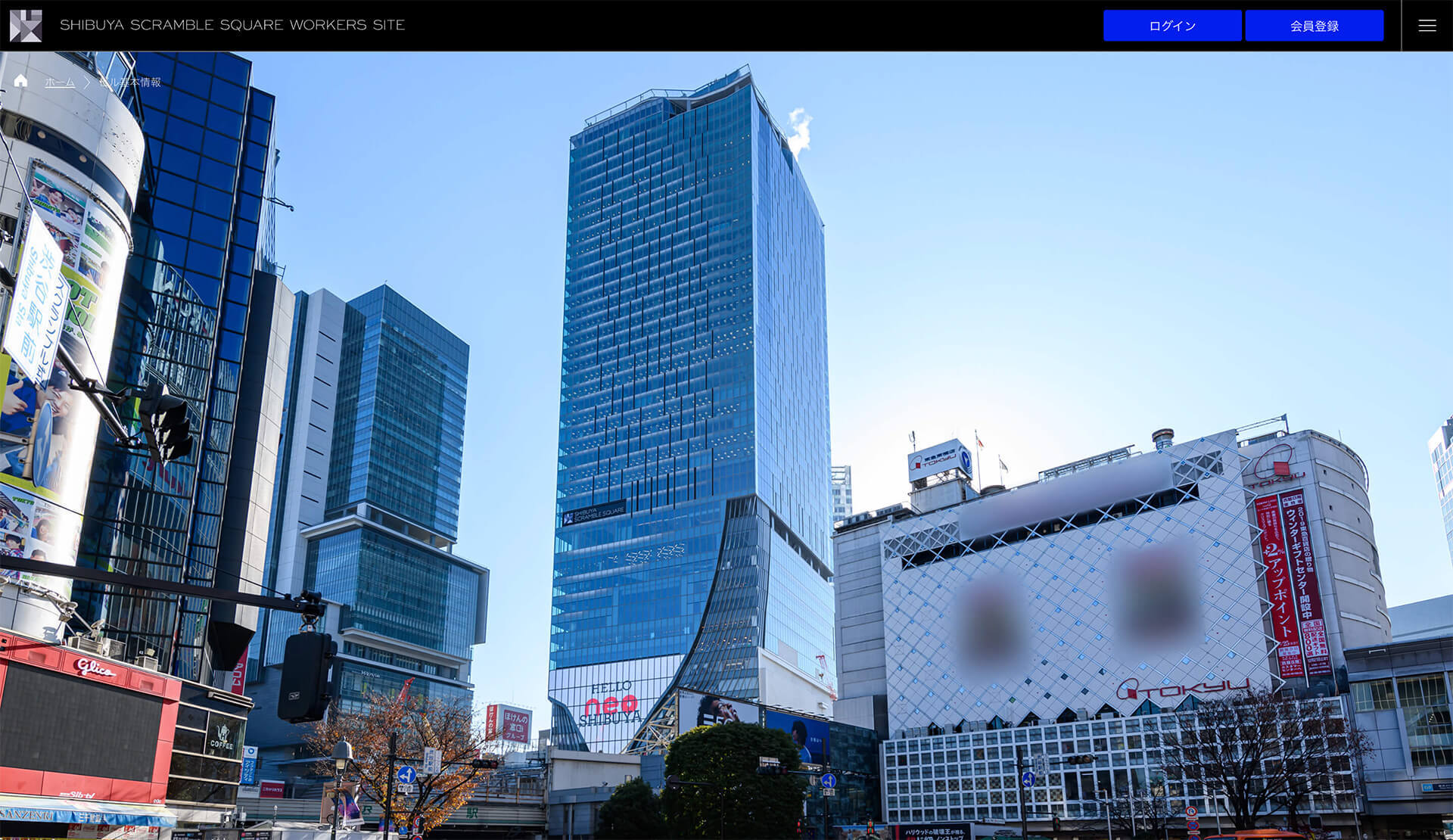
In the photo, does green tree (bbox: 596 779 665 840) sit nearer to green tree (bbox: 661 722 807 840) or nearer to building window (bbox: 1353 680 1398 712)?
green tree (bbox: 661 722 807 840)

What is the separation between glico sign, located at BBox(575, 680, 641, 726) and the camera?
15675cm

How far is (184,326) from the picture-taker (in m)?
57.4

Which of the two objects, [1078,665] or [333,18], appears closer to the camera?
[333,18]

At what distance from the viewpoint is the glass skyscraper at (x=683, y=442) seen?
524 ft

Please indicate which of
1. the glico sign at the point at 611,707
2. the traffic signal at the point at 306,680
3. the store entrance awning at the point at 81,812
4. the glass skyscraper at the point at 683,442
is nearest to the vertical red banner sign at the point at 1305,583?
the store entrance awning at the point at 81,812

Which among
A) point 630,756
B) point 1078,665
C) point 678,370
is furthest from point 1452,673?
point 678,370

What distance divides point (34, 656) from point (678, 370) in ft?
484

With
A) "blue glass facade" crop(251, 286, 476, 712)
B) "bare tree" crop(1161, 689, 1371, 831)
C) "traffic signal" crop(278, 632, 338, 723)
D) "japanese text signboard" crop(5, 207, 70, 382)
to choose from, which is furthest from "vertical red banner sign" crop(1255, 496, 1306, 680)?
"blue glass facade" crop(251, 286, 476, 712)

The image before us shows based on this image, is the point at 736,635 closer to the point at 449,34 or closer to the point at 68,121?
the point at 68,121

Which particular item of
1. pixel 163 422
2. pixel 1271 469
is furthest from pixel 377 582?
pixel 163 422

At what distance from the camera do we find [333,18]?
15.9 ft

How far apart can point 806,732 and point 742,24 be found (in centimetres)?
9726

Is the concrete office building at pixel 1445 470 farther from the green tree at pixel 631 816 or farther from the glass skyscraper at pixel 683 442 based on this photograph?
the green tree at pixel 631 816

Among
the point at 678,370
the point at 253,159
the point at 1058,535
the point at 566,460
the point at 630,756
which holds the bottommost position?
the point at 630,756
